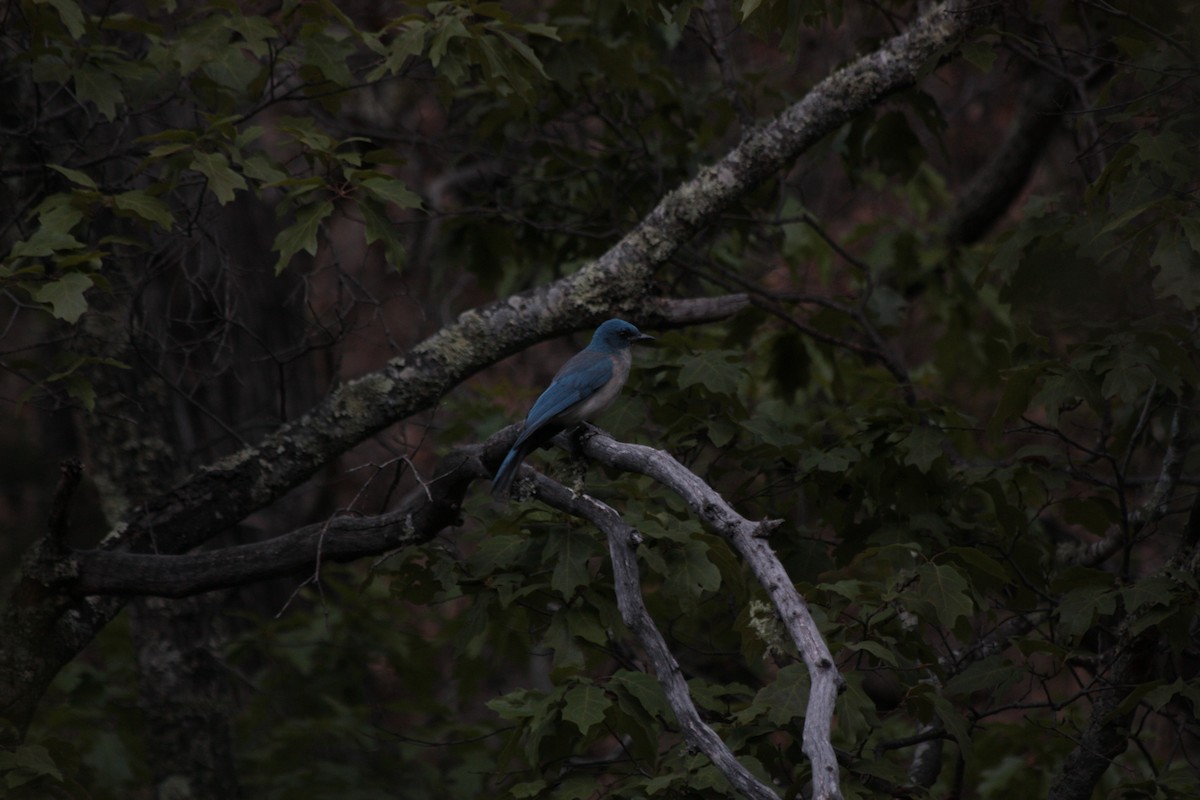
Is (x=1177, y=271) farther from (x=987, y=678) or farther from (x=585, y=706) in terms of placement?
(x=585, y=706)

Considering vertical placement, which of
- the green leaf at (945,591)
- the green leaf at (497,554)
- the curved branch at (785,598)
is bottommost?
the green leaf at (497,554)

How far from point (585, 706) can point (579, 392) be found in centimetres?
138

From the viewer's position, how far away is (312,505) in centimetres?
974

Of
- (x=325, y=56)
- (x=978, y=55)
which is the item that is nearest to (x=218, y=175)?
(x=325, y=56)

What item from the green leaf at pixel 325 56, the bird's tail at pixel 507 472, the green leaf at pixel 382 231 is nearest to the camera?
the bird's tail at pixel 507 472

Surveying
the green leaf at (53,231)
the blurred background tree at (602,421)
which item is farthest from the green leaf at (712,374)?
the green leaf at (53,231)

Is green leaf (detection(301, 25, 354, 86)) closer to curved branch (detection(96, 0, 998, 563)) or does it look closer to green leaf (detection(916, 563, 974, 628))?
curved branch (detection(96, 0, 998, 563))

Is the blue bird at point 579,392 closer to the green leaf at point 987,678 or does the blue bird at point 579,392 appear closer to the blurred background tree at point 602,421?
the blurred background tree at point 602,421

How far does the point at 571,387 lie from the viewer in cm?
464

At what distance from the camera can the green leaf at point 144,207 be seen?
14.2ft

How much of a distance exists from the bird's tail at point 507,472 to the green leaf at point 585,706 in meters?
0.73

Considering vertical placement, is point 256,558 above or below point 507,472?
below

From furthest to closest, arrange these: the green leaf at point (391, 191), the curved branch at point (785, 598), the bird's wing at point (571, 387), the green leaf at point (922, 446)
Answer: the green leaf at point (391, 191) < the green leaf at point (922, 446) < the bird's wing at point (571, 387) < the curved branch at point (785, 598)

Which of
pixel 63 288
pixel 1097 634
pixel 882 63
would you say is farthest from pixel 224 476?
pixel 1097 634
